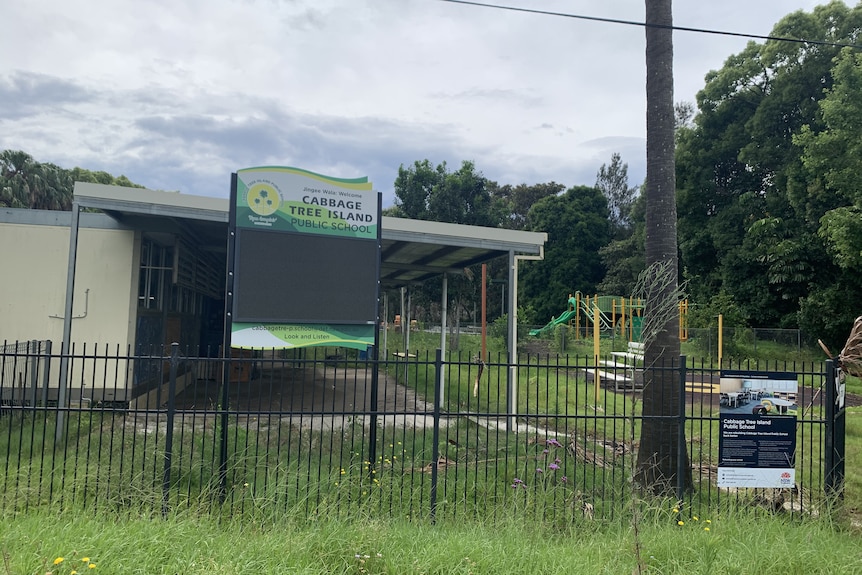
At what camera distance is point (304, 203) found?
323 inches

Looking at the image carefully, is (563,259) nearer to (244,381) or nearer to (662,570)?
(244,381)

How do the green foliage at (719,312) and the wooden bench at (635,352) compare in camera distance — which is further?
the green foliage at (719,312)

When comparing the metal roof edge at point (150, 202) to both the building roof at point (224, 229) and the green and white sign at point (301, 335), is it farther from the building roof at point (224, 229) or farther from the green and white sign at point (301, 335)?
the green and white sign at point (301, 335)

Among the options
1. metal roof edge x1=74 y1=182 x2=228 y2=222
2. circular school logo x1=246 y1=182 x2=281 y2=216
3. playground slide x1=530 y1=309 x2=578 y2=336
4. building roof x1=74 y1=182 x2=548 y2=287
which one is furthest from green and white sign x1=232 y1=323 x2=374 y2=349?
playground slide x1=530 y1=309 x2=578 y2=336

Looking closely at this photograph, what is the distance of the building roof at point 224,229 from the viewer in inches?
359

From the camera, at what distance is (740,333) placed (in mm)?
25250

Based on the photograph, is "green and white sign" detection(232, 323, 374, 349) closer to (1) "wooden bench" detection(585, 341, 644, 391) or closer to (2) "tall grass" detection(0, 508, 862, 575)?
(2) "tall grass" detection(0, 508, 862, 575)

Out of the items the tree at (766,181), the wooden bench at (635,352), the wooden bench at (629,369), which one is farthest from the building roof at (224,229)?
the tree at (766,181)

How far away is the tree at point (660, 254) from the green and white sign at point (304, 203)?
12.2ft

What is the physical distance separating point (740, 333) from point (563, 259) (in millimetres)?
20860

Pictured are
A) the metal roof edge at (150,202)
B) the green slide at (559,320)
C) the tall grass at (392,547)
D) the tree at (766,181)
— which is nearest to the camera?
the tall grass at (392,547)

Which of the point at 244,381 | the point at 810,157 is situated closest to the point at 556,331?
the point at 810,157

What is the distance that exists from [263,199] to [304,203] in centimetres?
55

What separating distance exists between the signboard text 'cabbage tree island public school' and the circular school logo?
0.01 metres
